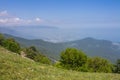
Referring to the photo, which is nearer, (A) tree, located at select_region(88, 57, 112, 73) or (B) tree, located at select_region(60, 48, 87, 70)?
(B) tree, located at select_region(60, 48, 87, 70)

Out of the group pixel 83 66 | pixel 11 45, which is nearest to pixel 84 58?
pixel 83 66

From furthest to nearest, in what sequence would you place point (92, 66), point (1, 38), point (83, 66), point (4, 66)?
point (1, 38)
point (92, 66)
point (83, 66)
point (4, 66)

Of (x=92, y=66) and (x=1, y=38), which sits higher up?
(x=1, y=38)

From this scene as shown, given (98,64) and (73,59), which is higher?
(73,59)

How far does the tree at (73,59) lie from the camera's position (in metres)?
104

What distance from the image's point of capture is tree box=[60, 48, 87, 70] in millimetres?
104062

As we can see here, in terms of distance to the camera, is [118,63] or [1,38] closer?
[118,63]

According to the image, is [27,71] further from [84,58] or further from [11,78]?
[84,58]

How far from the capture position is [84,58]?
106 meters

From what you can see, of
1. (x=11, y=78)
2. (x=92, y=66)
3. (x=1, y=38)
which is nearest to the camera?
(x=11, y=78)

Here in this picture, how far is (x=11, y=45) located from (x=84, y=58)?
175 ft

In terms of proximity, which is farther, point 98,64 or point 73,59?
point 98,64

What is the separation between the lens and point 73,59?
10406 cm

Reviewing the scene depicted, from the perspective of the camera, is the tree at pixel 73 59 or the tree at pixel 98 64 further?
the tree at pixel 98 64
